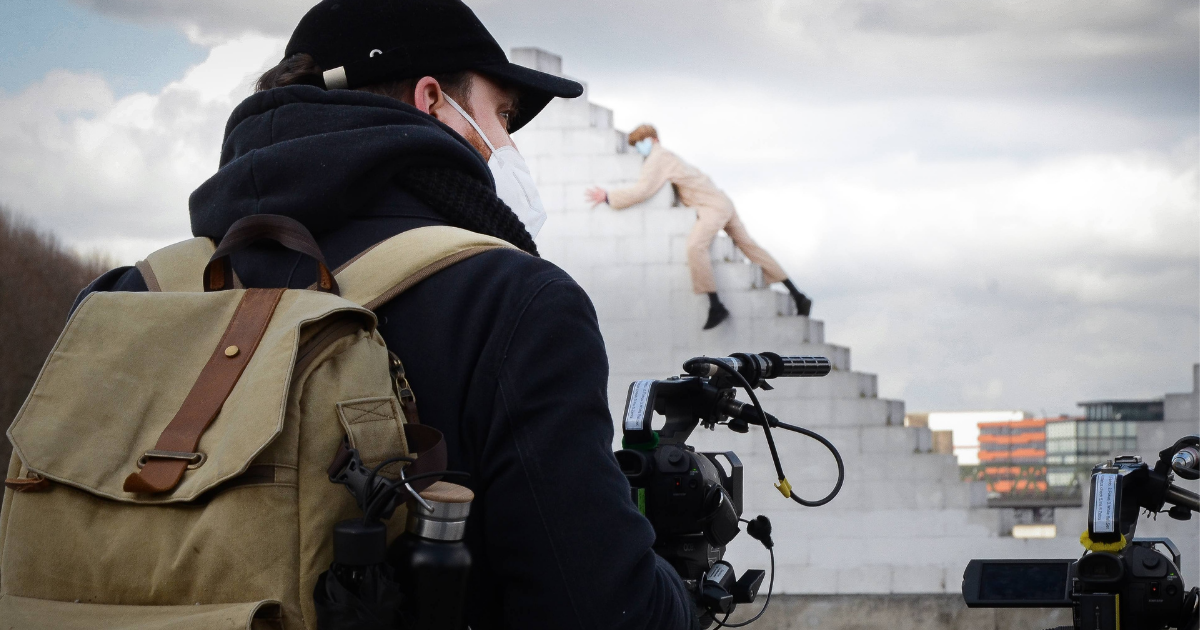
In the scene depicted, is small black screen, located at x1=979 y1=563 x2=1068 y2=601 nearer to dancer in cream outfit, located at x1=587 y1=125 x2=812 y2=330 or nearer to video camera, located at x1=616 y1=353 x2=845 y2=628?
video camera, located at x1=616 y1=353 x2=845 y2=628

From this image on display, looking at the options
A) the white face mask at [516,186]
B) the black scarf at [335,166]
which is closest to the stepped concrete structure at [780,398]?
the white face mask at [516,186]

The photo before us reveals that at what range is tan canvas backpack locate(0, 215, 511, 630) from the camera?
1.18 meters

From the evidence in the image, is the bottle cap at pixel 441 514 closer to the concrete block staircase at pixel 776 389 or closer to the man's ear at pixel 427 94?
the man's ear at pixel 427 94

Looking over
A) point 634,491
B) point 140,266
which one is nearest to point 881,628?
point 634,491

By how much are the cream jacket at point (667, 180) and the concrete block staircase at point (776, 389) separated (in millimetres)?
105

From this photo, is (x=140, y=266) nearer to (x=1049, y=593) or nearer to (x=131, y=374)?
(x=131, y=374)

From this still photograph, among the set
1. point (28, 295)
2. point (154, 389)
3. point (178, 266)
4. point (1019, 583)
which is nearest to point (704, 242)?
point (28, 295)

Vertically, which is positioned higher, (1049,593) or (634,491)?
(634,491)

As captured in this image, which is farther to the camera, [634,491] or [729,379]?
[729,379]

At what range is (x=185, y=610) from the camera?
1.18 m

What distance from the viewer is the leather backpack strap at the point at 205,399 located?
120 cm

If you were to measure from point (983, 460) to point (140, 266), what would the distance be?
9.27 m

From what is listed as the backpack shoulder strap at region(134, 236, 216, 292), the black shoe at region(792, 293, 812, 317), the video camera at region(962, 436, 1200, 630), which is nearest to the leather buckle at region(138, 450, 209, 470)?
the backpack shoulder strap at region(134, 236, 216, 292)

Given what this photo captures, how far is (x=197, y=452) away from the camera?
4.00 feet
